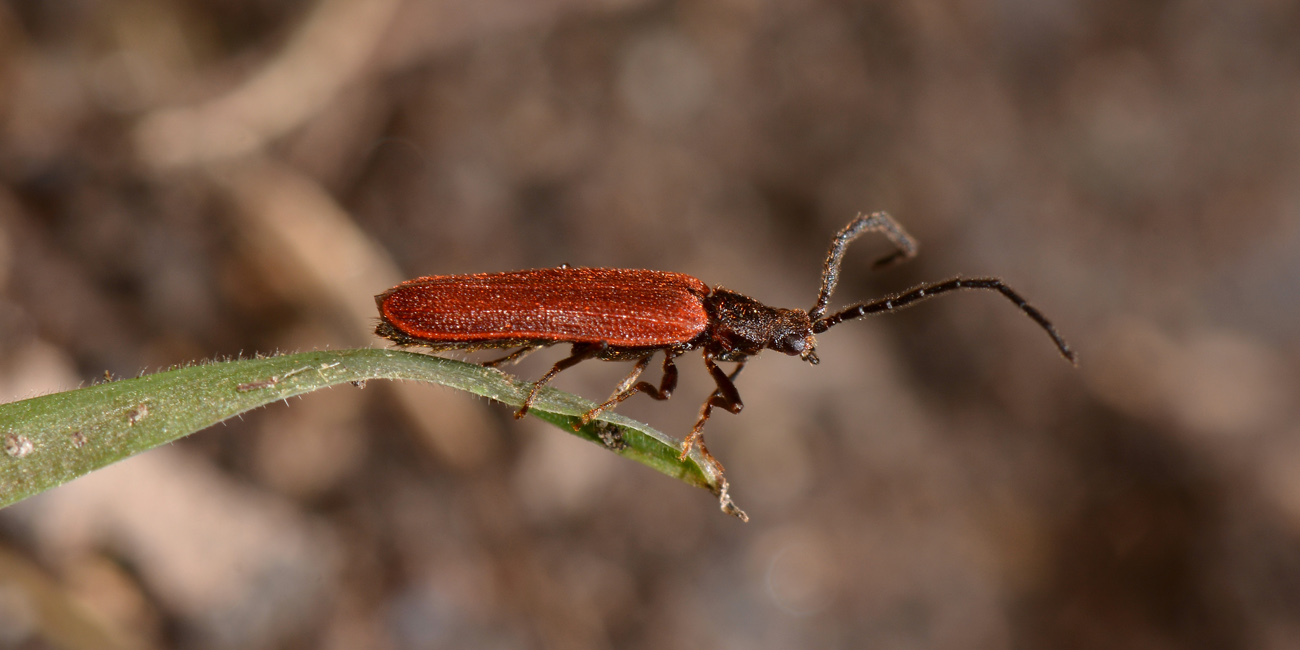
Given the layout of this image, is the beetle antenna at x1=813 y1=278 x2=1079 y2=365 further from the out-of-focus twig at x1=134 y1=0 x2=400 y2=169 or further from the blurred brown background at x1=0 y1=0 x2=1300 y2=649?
the out-of-focus twig at x1=134 y1=0 x2=400 y2=169

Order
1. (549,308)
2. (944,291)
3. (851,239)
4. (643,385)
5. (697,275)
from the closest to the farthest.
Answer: (549,308) < (643,385) < (944,291) < (851,239) < (697,275)

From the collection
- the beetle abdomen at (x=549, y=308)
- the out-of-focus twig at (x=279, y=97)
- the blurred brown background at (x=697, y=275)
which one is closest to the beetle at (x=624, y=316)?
the beetle abdomen at (x=549, y=308)

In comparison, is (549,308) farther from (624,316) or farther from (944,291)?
(944,291)

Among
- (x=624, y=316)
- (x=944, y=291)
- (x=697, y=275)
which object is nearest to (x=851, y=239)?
(x=944, y=291)

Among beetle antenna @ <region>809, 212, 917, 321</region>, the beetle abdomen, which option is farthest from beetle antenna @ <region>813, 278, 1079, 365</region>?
the beetle abdomen

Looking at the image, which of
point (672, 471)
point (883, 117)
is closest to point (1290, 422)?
point (883, 117)

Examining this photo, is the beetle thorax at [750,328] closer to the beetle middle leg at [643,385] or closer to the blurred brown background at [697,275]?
the beetle middle leg at [643,385]

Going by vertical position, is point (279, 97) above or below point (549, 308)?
above
